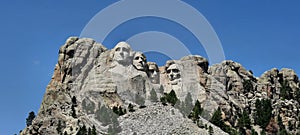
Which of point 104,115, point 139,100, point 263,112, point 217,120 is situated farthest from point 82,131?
point 263,112

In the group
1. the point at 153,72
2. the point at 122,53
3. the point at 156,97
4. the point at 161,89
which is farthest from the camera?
the point at 153,72

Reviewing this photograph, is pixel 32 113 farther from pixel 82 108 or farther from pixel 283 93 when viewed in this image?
pixel 283 93

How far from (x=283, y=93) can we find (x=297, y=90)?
265cm

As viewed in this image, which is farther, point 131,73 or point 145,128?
point 131,73

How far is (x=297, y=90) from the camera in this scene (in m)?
92.3

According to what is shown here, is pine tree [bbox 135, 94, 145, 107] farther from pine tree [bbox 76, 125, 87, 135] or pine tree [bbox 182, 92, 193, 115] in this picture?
pine tree [bbox 76, 125, 87, 135]

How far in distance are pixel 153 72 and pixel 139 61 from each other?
4.06m

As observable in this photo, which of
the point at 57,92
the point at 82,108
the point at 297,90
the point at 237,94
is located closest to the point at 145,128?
the point at 82,108

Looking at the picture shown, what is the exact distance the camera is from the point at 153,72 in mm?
86688

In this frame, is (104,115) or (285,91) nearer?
(104,115)

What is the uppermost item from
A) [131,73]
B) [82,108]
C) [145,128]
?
[131,73]

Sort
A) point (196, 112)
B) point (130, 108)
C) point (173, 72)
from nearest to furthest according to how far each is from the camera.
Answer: point (196, 112) → point (130, 108) → point (173, 72)

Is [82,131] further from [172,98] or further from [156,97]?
[172,98]

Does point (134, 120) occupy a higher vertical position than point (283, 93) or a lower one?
lower
